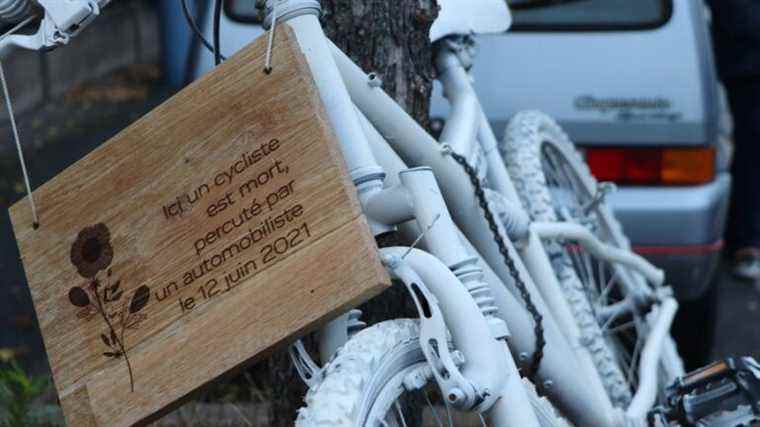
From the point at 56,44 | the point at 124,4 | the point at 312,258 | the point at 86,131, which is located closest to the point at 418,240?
the point at 312,258

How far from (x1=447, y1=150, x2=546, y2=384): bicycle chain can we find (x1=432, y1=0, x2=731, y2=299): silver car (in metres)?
1.99

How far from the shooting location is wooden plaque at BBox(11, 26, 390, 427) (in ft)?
7.25

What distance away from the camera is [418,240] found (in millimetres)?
2395

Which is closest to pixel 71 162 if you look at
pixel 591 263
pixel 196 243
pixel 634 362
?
pixel 591 263

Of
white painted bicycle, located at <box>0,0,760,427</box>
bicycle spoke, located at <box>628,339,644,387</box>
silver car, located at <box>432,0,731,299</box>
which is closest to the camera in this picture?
white painted bicycle, located at <box>0,0,760,427</box>

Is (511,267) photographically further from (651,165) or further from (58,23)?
(651,165)

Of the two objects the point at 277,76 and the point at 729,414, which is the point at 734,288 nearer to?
the point at 729,414

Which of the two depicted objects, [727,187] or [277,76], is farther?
[727,187]

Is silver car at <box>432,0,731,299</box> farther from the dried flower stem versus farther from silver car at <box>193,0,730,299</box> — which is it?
the dried flower stem

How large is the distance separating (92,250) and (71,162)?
6.34m

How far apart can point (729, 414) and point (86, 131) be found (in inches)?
291

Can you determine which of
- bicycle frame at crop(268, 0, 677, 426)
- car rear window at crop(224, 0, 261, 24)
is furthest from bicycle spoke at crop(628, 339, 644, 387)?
car rear window at crop(224, 0, 261, 24)

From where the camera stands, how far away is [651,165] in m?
4.99

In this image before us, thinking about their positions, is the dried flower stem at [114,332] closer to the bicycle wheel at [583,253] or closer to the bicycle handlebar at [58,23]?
the bicycle handlebar at [58,23]
